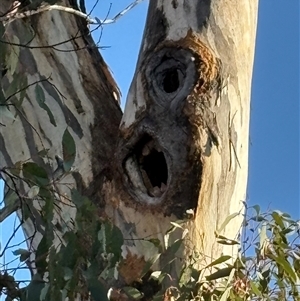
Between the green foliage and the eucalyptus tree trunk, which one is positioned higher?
the eucalyptus tree trunk

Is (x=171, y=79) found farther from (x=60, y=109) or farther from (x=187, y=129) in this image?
(x=60, y=109)

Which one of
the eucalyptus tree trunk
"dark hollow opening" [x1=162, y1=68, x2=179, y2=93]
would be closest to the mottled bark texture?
the eucalyptus tree trunk

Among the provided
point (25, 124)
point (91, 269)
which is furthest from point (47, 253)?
point (25, 124)

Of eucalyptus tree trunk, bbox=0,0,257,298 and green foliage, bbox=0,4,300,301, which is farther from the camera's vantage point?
eucalyptus tree trunk, bbox=0,0,257,298

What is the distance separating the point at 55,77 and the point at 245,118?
1.37 ft

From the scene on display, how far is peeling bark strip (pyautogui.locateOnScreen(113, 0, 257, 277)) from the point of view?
4.52ft

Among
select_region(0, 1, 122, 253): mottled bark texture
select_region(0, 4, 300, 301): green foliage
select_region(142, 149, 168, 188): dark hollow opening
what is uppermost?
select_region(0, 1, 122, 253): mottled bark texture

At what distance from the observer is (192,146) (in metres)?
1.38

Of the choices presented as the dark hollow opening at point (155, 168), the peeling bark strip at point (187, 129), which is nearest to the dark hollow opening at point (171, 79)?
the peeling bark strip at point (187, 129)

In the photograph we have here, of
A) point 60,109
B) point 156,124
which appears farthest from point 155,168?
point 60,109

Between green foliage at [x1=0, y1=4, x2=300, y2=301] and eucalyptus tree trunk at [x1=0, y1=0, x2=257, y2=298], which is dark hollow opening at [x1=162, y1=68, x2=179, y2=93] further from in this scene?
green foliage at [x1=0, y1=4, x2=300, y2=301]

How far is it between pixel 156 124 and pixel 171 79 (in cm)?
11

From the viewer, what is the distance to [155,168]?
1.44 meters

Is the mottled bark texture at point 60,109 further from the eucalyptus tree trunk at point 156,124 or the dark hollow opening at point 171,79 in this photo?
the dark hollow opening at point 171,79
